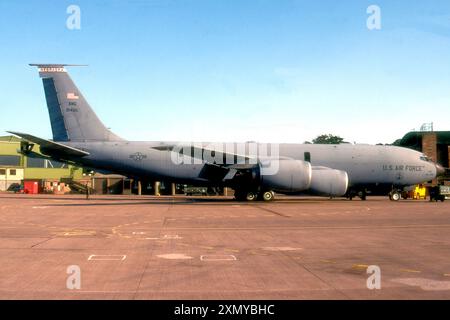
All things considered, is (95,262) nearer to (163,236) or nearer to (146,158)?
(163,236)

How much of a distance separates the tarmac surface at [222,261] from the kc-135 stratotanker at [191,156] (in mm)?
17402

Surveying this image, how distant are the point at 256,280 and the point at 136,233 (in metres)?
8.04

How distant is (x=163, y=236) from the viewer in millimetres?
14508

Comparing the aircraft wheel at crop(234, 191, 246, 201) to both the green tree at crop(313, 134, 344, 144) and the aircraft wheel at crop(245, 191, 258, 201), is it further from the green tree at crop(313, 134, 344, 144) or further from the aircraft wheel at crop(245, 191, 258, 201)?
the green tree at crop(313, 134, 344, 144)

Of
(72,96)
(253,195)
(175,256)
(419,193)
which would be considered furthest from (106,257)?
(419,193)

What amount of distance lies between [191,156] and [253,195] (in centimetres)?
606

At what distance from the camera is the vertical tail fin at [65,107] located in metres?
35.8

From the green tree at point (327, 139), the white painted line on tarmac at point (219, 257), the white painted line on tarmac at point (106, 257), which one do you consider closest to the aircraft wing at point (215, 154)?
the white painted line on tarmac at point (219, 257)

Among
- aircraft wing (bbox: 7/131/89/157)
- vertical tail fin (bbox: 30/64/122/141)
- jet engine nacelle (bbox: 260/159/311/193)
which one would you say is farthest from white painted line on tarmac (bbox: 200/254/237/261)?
vertical tail fin (bbox: 30/64/122/141)

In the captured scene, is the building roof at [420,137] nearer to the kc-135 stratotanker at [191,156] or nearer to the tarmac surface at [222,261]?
the kc-135 stratotanker at [191,156]

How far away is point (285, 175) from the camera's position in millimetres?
32281

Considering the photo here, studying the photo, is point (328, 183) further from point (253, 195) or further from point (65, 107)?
point (65, 107)

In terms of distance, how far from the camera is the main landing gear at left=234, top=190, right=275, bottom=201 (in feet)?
120
